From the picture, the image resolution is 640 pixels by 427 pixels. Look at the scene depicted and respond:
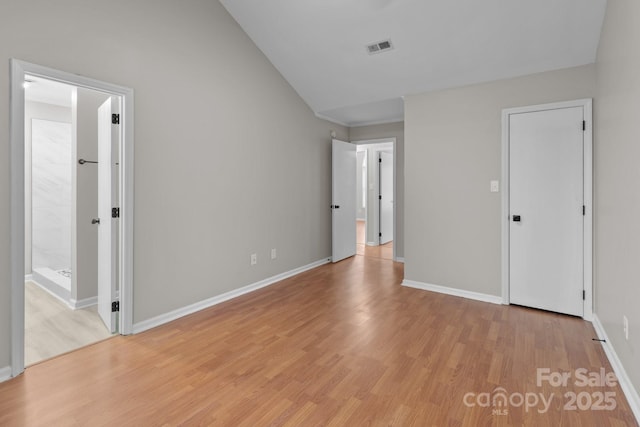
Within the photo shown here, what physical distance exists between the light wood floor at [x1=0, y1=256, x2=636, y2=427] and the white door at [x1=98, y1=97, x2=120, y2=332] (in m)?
0.37

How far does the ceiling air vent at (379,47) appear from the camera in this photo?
3.44m

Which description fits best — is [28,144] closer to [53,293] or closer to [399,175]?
[53,293]

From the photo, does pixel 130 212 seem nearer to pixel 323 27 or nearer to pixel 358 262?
pixel 323 27

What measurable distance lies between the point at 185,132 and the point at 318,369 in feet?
7.84

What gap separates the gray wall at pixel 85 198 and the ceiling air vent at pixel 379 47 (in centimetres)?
287

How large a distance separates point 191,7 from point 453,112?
9.54ft

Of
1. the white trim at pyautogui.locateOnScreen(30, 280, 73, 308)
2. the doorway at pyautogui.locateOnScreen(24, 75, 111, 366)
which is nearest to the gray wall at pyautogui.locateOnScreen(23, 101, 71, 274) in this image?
the doorway at pyautogui.locateOnScreen(24, 75, 111, 366)

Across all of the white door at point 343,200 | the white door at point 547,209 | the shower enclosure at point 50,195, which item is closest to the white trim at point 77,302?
the shower enclosure at point 50,195

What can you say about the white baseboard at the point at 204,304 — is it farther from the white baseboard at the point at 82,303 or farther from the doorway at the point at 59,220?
the white baseboard at the point at 82,303

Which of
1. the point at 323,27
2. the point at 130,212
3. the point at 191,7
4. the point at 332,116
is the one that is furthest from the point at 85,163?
the point at 332,116

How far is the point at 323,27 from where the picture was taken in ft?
11.3

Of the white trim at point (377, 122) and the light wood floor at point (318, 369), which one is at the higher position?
the white trim at point (377, 122)

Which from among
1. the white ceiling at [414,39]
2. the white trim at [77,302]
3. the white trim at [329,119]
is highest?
the white ceiling at [414,39]

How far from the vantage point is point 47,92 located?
4.05m
